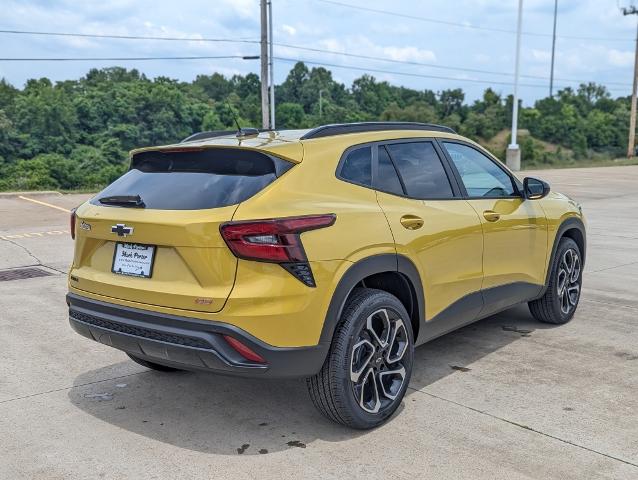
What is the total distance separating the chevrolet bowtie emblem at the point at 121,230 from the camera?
3468 mm

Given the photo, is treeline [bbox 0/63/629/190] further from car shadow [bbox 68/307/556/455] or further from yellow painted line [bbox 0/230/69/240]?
car shadow [bbox 68/307/556/455]

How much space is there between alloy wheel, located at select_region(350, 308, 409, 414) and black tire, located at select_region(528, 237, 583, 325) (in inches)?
85.6

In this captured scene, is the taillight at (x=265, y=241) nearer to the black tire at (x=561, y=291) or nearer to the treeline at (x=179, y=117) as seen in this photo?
the black tire at (x=561, y=291)

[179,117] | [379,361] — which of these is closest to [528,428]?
[379,361]

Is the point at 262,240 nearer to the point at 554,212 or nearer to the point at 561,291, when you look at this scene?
the point at 554,212

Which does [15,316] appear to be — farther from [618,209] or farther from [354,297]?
[618,209]

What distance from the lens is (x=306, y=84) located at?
106938mm

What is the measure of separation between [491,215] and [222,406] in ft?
7.42

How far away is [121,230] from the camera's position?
3510 mm

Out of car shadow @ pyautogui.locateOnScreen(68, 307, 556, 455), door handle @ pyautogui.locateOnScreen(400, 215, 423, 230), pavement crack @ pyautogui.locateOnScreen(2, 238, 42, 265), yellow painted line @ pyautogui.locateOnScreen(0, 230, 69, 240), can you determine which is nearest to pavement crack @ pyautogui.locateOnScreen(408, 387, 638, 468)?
car shadow @ pyautogui.locateOnScreen(68, 307, 556, 455)

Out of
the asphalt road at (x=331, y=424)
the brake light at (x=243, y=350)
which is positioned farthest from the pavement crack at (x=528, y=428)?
the brake light at (x=243, y=350)

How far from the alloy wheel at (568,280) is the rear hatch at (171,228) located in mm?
3193

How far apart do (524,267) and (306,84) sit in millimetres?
105190

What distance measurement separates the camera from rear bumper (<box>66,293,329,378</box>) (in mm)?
3166
